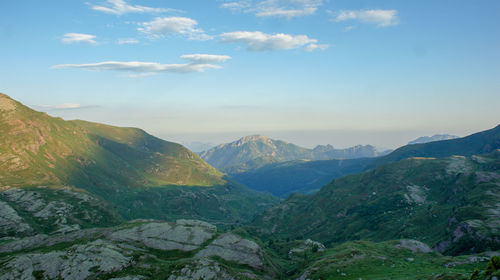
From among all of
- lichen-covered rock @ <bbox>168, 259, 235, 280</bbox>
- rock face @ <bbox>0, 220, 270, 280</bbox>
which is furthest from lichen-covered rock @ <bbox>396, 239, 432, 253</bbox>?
lichen-covered rock @ <bbox>168, 259, 235, 280</bbox>

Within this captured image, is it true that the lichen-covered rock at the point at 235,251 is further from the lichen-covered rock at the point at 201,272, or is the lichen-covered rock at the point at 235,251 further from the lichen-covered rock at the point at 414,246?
the lichen-covered rock at the point at 414,246

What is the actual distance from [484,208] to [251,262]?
151 metres

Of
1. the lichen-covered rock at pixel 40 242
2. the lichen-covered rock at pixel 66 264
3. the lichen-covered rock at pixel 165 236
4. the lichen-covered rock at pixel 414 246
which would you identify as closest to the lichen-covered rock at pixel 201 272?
the lichen-covered rock at pixel 66 264

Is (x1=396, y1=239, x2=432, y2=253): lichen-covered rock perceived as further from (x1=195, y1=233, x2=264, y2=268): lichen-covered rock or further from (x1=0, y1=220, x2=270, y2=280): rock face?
(x1=0, y1=220, x2=270, y2=280): rock face

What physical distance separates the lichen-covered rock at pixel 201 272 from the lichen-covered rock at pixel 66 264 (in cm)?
2329

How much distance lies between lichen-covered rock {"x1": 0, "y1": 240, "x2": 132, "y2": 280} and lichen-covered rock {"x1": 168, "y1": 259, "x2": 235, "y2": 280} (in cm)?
2329

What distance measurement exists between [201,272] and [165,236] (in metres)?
53.2

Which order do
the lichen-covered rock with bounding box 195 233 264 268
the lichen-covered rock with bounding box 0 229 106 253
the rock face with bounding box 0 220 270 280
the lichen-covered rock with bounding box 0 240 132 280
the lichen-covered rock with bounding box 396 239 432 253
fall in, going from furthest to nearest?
the lichen-covered rock with bounding box 0 229 106 253 < the lichen-covered rock with bounding box 396 239 432 253 < the lichen-covered rock with bounding box 195 233 264 268 < the rock face with bounding box 0 220 270 280 < the lichen-covered rock with bounding box 0 240 132 280

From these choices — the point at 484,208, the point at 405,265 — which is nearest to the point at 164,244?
the point at 405,265

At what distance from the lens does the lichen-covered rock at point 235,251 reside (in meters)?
124

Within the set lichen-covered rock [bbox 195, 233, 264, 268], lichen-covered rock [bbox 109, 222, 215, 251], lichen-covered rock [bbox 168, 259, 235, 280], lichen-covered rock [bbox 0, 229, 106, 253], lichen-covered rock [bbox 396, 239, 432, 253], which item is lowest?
lichen-covered rock [bbox 0, 229, 106, 253]

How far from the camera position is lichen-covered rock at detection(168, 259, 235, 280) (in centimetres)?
9275

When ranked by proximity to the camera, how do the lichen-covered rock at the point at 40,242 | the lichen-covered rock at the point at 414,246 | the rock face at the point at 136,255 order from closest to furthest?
the rock face at the point at 136,255 < the lichen-covered rock at the point at 414,246 < the lichen-covered rock at the point at 40,242

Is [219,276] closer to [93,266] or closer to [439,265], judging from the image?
[93,266]
